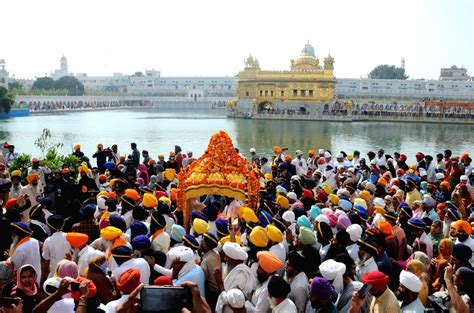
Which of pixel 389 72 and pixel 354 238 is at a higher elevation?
pixel 389 72

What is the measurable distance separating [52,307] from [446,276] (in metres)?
2.57

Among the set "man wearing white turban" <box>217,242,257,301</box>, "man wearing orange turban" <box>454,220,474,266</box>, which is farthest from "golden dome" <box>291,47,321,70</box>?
"man wearing white turban" <box>217,242,257,301</box>

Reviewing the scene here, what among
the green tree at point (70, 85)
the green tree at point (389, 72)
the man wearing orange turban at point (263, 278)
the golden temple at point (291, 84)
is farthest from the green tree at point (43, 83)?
the man wearing orange turban at point (263, 278)

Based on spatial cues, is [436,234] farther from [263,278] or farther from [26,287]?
[26,287]

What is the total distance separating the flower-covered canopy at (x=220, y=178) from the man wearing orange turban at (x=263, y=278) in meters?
2.66

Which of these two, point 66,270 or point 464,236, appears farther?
point 464,236

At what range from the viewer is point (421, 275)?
12.2 ft

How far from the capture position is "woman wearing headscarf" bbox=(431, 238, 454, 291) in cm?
406

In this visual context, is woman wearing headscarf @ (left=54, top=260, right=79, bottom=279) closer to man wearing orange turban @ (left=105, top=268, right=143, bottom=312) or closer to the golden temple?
man wearing orange turban @ (left=105, top=268, right=143, bottom=312)

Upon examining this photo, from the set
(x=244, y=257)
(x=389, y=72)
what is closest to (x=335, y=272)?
(x=244, y=257)

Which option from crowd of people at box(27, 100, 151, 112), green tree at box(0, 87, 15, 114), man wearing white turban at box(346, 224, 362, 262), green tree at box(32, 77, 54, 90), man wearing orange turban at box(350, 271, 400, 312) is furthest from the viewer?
green tree at box(32, 77, 54, 90)

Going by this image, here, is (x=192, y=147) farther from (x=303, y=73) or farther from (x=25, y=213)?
(x=303, y=73)

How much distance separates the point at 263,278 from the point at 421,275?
116 cm

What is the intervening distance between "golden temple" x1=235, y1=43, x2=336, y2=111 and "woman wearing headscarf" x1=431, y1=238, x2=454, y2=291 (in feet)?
149
